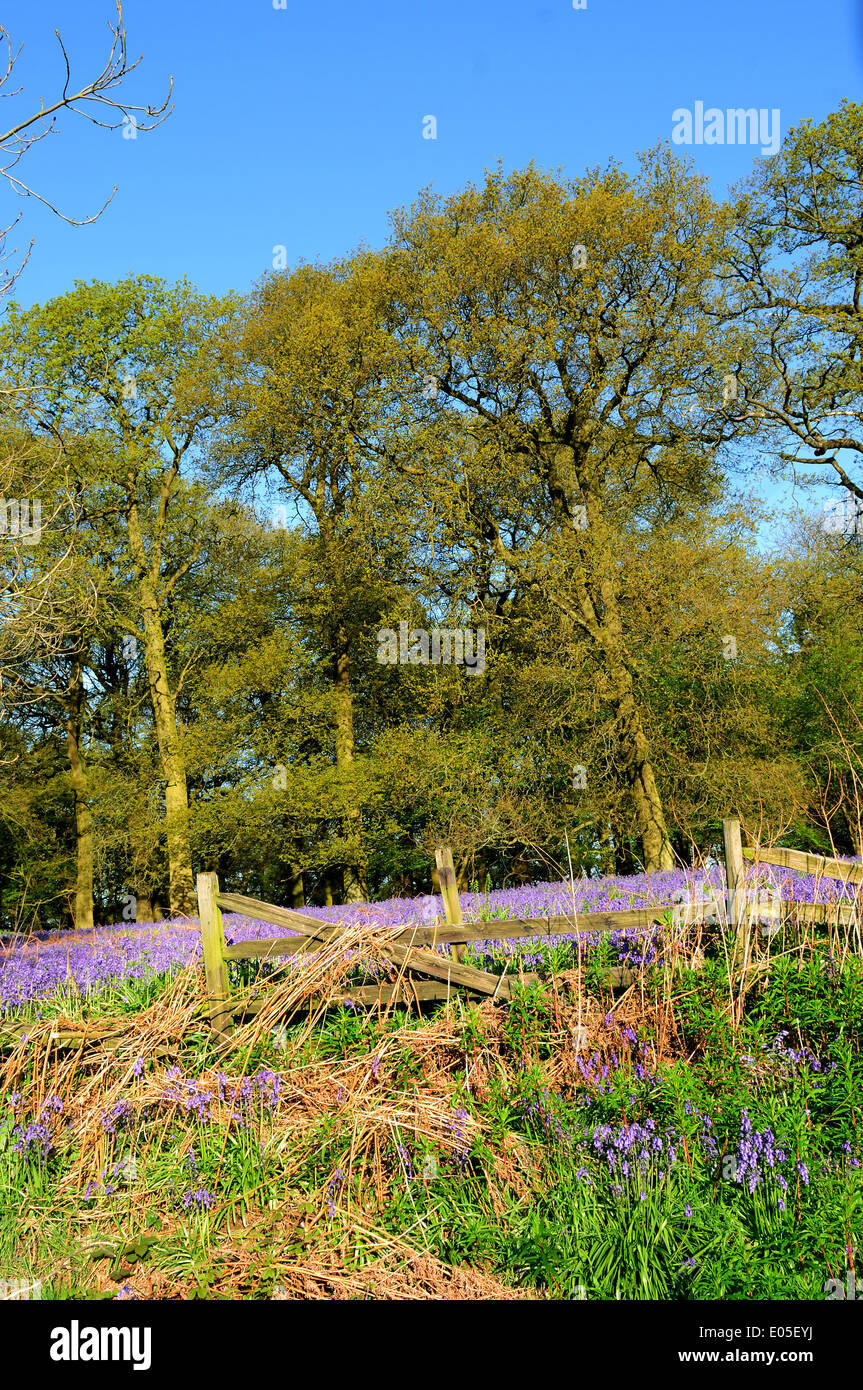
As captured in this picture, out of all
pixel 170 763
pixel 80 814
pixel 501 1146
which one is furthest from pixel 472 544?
pixel 501 1146

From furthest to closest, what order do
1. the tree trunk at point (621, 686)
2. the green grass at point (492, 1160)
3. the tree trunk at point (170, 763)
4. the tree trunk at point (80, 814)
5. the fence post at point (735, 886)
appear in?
the tree trunk at point (80, 814) → the tree trunk at point (170, 763) → the tree trunk at point (621, 686) → the fence post at point (735, 886) → the green grass at point (492, 1160)

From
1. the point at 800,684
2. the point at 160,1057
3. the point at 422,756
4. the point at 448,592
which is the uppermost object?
the point at 448,592

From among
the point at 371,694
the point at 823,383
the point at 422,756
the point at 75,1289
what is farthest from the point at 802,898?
the point at 371,694

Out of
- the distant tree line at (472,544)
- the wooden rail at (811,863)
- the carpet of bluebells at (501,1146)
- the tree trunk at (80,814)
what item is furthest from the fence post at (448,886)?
the tree trunk at (80,814)

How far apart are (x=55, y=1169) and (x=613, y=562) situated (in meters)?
17.3

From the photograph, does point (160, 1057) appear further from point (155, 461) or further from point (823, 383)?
point (155, 461)

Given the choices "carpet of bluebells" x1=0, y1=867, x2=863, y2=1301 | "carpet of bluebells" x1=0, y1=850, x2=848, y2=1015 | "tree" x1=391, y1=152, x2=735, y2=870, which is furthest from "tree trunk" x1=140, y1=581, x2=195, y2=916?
"carpet of bluebells" x1=0, y1=867, x2=863, y2=1301

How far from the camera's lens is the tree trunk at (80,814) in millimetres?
27500

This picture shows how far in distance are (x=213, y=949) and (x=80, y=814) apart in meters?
23.5

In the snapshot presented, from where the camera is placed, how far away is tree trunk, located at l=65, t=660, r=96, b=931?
90.2ft

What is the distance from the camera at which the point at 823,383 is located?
21828 millimetres

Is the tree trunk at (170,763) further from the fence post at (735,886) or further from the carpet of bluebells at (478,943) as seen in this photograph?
the fence post at (735,886)

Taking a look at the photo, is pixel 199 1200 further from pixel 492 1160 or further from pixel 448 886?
pixel 448 886

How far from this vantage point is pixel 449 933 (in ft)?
21.1
